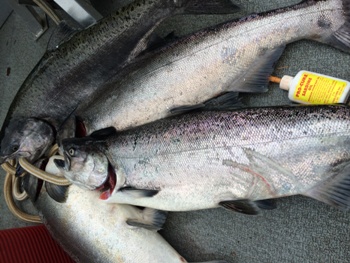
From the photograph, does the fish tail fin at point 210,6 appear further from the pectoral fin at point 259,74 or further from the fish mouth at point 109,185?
the fish mouth at point 109,185

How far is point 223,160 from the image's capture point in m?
1.10

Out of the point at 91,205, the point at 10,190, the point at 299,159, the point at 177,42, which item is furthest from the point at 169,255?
the point at 10,190

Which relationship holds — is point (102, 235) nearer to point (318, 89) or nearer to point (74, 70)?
point (74, 70)

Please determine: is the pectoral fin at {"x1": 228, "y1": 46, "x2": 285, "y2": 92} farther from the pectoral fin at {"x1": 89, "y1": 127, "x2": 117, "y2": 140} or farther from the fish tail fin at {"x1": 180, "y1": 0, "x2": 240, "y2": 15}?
the pectoral fin at {"x1": 89, "y1": 127, "x2": 117, "y2": 140}

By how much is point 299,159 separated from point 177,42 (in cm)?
54

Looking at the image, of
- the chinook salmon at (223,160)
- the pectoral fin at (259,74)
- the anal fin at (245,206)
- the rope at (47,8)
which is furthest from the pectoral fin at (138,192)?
the rope at (47,8)

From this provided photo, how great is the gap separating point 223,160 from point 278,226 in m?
0.31

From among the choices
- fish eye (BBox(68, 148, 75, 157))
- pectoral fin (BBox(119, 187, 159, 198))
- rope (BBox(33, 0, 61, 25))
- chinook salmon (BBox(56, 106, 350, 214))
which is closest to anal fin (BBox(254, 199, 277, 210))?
chinook salmon (BBox(56, 106, 350, 214))

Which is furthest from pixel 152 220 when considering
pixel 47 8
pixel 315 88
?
pixel 47 8

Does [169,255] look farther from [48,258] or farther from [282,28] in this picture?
[282,28]

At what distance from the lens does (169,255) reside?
51.3 inches

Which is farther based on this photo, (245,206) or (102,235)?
(102,235)

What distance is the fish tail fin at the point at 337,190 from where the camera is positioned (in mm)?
1012

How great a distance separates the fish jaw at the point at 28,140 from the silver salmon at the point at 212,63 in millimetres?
193
